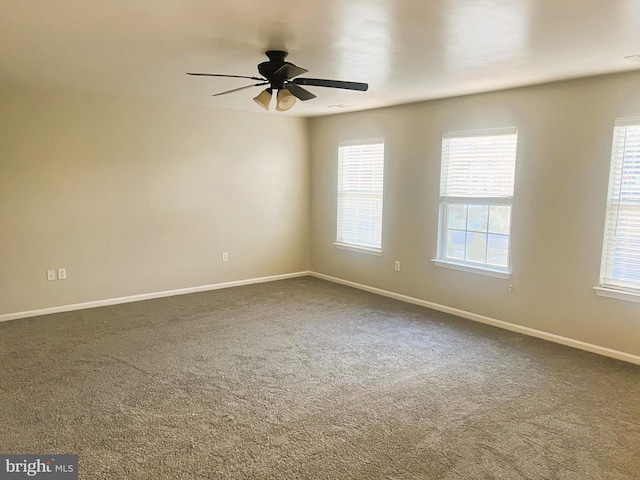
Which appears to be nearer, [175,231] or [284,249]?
[175,231]

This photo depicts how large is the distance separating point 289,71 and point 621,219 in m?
2.95

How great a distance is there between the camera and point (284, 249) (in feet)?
21.7

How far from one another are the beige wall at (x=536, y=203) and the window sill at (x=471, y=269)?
2.0 inches

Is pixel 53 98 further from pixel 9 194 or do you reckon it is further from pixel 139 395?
pixel 139 395

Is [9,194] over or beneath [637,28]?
beneath

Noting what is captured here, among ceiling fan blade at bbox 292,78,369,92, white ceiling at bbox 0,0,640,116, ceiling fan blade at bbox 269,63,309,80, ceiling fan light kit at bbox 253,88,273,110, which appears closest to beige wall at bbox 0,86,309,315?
white ceiling at bbox 0,0,640,116

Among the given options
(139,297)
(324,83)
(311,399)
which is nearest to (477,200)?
(324,83)

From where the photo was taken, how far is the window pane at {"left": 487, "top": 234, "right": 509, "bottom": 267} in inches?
176

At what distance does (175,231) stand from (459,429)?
13.7ft

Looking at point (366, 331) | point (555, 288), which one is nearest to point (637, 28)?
point (555, 288)

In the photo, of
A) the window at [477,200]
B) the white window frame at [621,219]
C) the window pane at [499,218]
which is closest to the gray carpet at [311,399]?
the white window frame at [621,219]

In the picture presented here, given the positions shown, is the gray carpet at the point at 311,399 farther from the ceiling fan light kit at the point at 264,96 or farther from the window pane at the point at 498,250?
the ceiling fan light kit at the point at 264,96

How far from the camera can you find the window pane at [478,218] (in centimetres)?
462

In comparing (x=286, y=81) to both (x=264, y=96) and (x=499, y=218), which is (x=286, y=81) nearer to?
(x=264, y=96)
